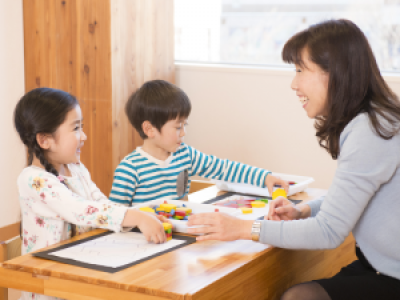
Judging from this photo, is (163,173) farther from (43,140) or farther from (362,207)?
(362,207)

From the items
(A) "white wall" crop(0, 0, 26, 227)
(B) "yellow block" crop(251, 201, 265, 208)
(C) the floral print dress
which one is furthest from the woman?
(A) "white wall" crop(0, 0, 26, 227)

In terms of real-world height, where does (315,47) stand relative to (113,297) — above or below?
above

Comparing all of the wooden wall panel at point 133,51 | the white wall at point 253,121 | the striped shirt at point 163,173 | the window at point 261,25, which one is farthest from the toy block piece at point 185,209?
the window at point 261,25

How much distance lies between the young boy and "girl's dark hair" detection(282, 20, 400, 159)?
2.01 ft

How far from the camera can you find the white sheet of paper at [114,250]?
112 cm

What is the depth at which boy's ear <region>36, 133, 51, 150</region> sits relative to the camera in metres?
1.50

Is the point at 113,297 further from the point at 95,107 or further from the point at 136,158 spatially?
the point at 95,107

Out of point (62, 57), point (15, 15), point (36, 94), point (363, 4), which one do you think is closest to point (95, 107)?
point (62, 57)

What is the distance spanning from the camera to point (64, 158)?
1.54 m

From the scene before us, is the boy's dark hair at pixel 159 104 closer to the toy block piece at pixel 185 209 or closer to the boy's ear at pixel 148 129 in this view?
the boy's ear at pixel 148 129

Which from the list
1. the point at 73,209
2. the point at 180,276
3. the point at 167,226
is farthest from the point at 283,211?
the point at 73,209

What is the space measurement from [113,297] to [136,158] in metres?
0.90

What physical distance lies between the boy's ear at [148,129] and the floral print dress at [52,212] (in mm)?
495

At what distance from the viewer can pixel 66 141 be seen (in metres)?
1.53
